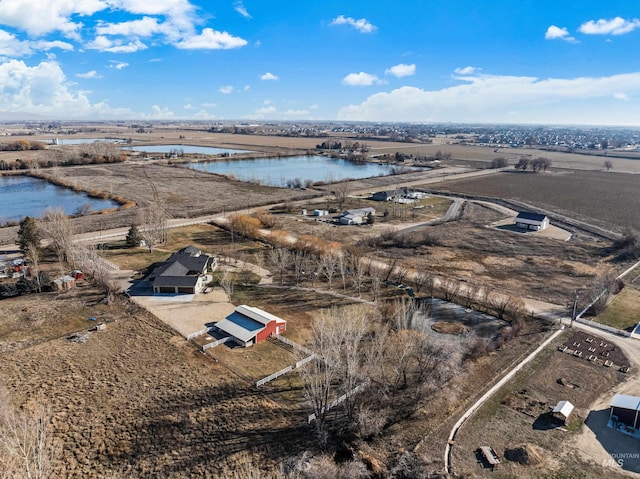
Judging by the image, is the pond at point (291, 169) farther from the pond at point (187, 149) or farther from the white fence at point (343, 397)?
the white fence at point (343, 397)

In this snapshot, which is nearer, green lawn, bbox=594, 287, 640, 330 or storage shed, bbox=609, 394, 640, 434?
storage shed, bbox=609, 394, 640, 434

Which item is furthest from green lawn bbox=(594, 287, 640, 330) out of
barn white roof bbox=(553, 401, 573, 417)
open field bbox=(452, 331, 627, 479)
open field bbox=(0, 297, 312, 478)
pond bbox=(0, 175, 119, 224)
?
pond bbox=(0, 175, 119, 224)

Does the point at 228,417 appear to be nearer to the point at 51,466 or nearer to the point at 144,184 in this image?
the point at 51,466

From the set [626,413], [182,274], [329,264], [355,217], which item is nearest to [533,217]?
[355,217]

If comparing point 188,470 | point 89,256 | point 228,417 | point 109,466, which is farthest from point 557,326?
point 89,256

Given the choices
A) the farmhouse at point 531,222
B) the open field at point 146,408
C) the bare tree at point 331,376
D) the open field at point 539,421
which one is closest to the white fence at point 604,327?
the open field at point 539,421

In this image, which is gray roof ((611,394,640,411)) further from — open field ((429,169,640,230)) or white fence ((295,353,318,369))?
open field ((429,169,640,230))
